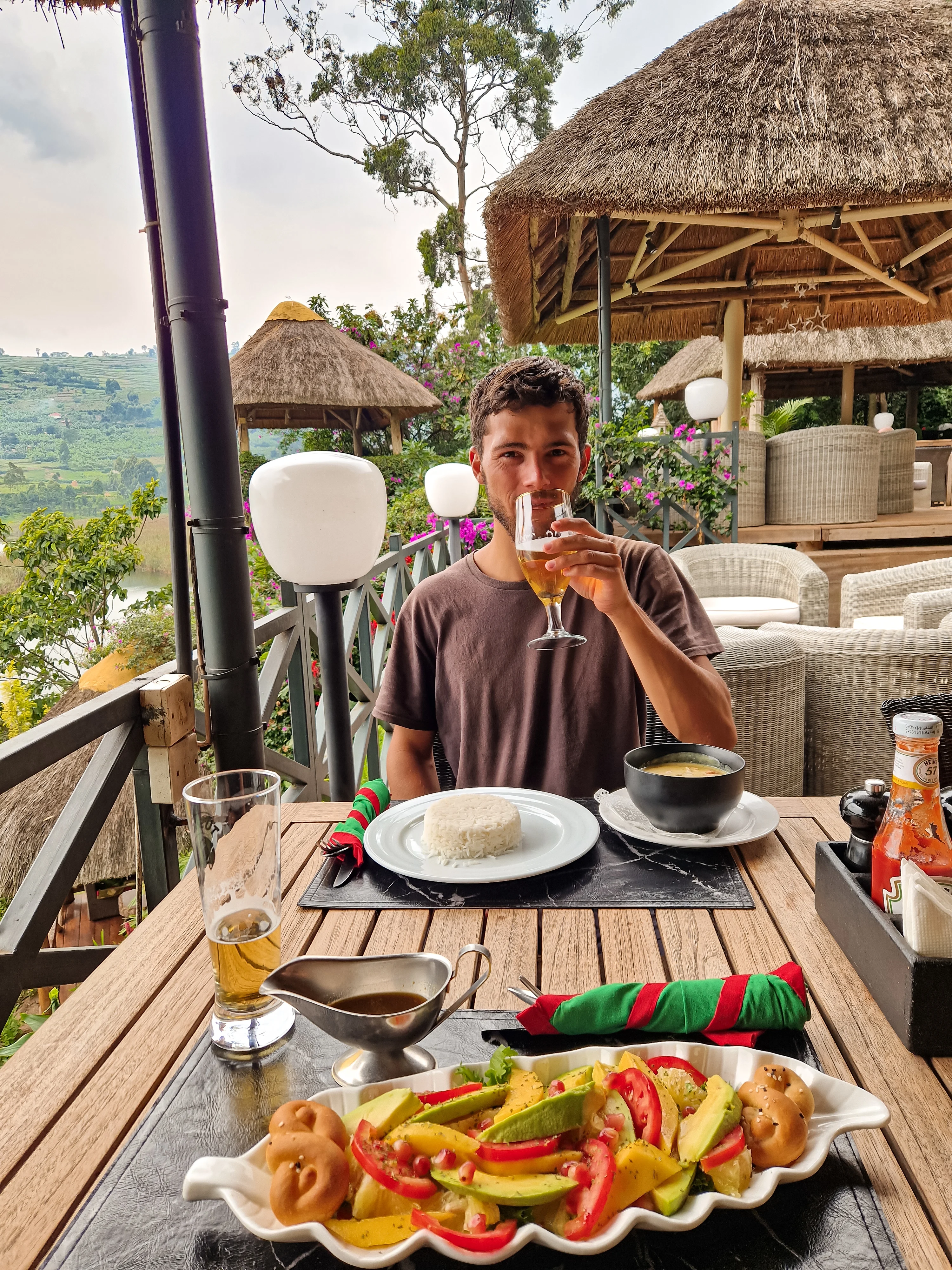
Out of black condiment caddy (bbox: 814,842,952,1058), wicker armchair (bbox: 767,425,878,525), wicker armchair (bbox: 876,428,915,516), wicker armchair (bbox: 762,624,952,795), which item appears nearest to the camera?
black condiment caddy (bbox: 814,842,952,1058)

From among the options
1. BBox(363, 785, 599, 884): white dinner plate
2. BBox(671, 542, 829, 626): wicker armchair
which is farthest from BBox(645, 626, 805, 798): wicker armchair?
BBox(671, 542, 829, 626): wicker armchair

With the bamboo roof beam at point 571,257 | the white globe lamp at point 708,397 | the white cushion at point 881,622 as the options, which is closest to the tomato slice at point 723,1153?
the white cushion at point 881,622

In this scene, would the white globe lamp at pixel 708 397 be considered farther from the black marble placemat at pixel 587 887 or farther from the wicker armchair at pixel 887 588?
the black marble placemat at pixel 587 887

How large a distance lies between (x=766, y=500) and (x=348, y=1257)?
300 inches

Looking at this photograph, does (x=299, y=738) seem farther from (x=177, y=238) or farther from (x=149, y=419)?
(x=177, y=238)

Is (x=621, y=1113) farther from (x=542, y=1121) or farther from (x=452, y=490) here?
(x=452, y=490)

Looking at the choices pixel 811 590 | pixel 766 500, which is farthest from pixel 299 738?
pixel 766 500

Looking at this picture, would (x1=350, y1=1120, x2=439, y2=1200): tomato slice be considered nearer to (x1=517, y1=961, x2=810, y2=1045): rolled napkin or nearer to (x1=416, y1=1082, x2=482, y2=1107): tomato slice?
(x1=416, y1=1082, x2=482, y2=1107): tomato slice

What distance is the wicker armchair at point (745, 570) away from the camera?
14.9ft

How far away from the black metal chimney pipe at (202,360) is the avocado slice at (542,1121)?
1.35 metres

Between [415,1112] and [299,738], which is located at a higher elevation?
[415,1112]

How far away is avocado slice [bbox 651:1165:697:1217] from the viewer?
506 millimetres

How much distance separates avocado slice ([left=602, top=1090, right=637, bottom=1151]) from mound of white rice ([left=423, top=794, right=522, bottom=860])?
0.51 meters

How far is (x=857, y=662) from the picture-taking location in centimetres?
242
